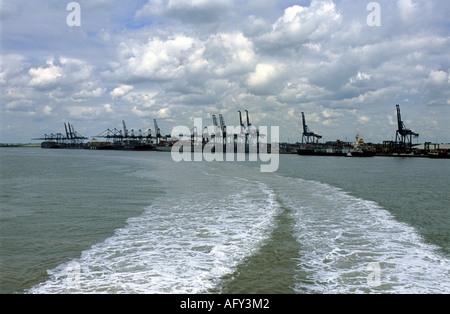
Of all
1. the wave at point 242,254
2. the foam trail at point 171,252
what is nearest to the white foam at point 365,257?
the wave at point 242,254

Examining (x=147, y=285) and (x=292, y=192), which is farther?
(x=292, y=192)

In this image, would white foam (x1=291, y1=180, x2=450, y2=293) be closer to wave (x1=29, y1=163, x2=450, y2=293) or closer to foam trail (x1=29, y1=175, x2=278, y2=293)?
wave (x1=29, y1=163, x2=450, y2=293)

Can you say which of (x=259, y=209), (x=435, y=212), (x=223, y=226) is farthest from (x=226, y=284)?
(x=435, y=212)

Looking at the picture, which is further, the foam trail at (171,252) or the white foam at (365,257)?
the white foam at (365,257)

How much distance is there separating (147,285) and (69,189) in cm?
1937

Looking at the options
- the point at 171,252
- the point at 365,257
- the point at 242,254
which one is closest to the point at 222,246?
the point at 242,254

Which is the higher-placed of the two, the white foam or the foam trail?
the foam trail

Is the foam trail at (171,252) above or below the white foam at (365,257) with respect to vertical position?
above

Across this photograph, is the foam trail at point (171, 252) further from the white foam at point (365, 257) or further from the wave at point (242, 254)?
the white foam at point (365, 257)

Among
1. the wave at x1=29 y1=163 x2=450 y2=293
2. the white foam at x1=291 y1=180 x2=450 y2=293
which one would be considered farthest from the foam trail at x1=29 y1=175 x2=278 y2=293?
the white foam at x1=291 y1=180 x2=450 y2=293

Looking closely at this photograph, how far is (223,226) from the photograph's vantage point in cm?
1286

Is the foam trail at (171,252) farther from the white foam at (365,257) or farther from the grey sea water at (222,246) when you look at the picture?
the white foam at (365,257)
